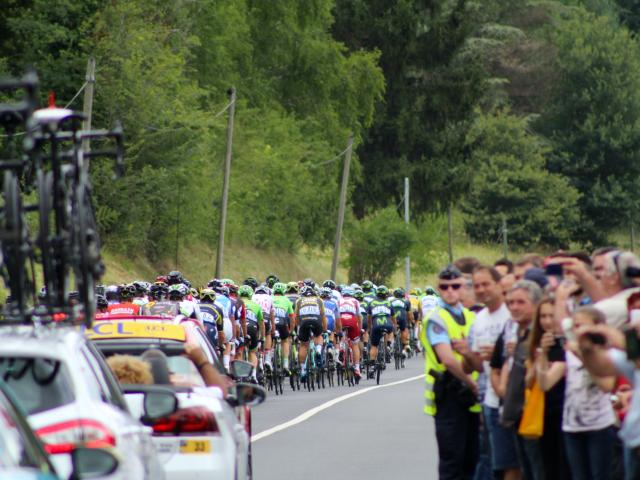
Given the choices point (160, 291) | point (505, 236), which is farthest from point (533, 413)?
point (505, 236)

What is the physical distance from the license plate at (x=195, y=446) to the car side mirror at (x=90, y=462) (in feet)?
12.0

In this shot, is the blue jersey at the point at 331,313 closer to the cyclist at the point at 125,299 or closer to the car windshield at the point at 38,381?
the cyclist at the point at 125,299

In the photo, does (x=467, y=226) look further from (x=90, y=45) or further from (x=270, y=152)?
(x=90, y=45)

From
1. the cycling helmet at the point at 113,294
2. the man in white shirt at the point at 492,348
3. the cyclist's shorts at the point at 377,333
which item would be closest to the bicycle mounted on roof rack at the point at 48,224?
the man in white shirt at the point at 492,348

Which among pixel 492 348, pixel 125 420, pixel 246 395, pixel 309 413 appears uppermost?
pixel 125 420

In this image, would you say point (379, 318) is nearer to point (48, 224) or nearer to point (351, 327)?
point (351, 327)

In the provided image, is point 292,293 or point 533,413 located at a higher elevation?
point 533,413

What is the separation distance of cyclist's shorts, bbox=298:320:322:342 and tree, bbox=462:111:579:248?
75.5 meters

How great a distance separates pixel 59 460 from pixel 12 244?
1.76 m

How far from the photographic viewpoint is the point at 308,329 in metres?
31.4

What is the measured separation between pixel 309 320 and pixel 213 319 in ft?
18.1

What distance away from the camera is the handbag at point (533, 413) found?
37.6 feet

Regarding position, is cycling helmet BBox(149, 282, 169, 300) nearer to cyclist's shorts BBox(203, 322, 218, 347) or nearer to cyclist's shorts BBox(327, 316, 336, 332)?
cyclist's shorts BBox(203, 322, 218, 347)

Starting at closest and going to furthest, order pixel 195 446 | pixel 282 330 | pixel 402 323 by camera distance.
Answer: pixel 195 446 → pixel 282 330 → pixel 402 323
